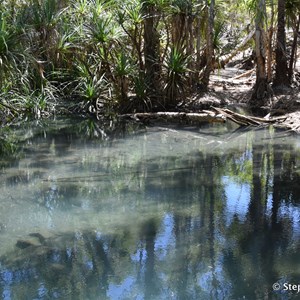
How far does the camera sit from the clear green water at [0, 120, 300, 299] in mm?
4840

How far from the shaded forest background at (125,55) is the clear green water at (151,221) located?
368 cm

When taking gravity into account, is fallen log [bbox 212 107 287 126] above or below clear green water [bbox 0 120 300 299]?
above

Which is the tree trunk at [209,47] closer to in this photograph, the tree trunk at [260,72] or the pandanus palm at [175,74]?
the pandanus palm at [175,74]

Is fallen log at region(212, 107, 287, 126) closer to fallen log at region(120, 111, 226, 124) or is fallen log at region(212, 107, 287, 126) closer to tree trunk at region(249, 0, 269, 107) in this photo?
fallen log at region(120, 111, 226, 124)

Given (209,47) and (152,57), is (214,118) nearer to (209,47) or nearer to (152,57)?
(152,57)

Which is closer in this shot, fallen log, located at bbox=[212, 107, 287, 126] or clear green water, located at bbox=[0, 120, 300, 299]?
clear green water, located at bbox=[0, 120, 300, 299]

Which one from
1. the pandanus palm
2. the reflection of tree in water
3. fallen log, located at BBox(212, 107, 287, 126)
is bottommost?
the reflection of tree in water

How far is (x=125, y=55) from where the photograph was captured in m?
13.9

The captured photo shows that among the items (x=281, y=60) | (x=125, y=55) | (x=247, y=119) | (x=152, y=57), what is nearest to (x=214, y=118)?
(x=247, y=119)

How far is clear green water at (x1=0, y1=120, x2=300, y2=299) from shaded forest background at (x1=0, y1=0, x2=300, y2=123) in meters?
3.68

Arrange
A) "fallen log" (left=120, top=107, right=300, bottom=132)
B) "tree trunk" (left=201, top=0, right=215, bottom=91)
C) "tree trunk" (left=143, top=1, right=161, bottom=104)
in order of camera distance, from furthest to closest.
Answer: "tree trunk" (left=201, top=0, right=215, bottom=91) < "tree trunk" (left=143, top=1, right=161, bottom=104) < "fallen log" (left=120, top=107, right=300, bottom=132)

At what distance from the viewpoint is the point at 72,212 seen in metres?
6.67

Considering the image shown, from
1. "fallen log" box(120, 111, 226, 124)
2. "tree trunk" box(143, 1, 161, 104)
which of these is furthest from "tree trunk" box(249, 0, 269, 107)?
"tree trunk" box(143, 1, 161, 104)

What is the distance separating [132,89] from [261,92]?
361 centimetres
